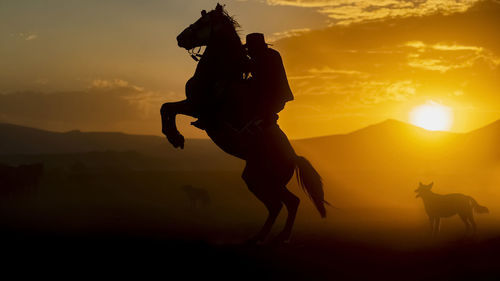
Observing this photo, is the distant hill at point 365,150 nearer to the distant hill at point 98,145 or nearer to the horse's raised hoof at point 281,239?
the distant hill at point 98,145

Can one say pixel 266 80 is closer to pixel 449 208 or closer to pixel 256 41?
pixel 256 41

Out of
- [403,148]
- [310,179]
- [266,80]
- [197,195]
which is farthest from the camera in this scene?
[403,148]

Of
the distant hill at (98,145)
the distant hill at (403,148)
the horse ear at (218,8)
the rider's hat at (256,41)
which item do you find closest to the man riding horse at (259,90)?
the rider's hat at (256,41)

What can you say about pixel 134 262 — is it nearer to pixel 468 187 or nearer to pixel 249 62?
pixel 249 62

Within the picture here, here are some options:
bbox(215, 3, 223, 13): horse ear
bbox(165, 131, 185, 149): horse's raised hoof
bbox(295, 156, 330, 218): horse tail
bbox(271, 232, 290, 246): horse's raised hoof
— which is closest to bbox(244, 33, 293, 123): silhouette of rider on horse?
bbox(215, 3, 223, 13): horse ear

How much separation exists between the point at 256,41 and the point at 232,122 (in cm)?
177

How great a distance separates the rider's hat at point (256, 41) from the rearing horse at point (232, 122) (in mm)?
217

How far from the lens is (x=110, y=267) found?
8023mm

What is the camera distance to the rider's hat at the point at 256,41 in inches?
414

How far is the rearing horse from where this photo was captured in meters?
10.1

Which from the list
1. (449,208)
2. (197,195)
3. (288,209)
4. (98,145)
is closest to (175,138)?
(288,209)

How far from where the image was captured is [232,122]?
33.3 ft

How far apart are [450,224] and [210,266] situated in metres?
12.5

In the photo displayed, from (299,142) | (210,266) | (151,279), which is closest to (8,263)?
(151,279)
